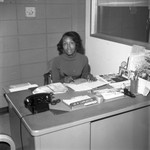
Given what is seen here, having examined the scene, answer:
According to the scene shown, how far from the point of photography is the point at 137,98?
1.82 m

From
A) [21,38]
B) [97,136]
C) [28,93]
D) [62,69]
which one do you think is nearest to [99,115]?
[97,136]

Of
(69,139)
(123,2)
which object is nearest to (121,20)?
(123,2)

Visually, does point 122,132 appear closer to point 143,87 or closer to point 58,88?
point 143,87

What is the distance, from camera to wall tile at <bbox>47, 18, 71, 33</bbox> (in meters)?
3.22

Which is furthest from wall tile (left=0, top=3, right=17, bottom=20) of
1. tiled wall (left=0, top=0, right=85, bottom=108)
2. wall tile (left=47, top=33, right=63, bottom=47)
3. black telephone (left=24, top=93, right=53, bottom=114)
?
black telephone (left=24, top=93, right=53, bottom=114)

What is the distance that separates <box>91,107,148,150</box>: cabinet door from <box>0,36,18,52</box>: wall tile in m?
1.88

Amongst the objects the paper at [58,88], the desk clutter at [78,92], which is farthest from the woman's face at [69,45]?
the paper at [58,88]

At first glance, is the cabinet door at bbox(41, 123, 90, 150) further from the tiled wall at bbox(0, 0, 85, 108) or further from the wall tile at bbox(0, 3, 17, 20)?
the wall tile at bbox(0, 3, 17, 20)

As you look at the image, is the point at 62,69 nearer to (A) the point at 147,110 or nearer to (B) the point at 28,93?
(B) the point at 28,93

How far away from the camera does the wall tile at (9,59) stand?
302 cm

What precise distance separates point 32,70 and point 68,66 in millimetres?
806

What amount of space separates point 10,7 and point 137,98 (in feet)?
6.59

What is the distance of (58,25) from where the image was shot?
328cm

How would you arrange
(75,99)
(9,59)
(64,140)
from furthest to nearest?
(9,59), (75,99), (64,140)
